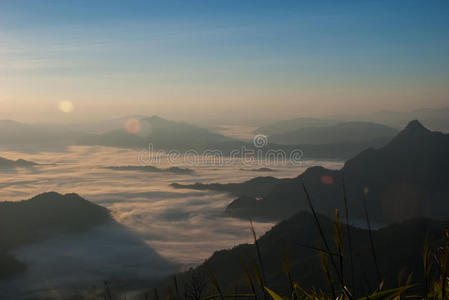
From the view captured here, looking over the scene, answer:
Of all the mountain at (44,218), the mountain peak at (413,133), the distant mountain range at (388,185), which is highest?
the mountain peak at (413,133)

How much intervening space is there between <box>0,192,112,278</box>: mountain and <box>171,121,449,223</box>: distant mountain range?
65.7m

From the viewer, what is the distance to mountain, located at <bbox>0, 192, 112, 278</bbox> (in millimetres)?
144750

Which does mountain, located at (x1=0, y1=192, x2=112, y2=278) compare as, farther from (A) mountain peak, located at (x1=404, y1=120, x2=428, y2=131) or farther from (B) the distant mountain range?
(A) mountain peak, located at (x1=404, y1=120, x2=428, y2=131)

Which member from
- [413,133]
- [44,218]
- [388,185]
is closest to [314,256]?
[388,185]

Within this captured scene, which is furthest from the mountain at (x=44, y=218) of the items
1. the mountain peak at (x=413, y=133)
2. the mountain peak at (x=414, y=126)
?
the mountain peak at (x=414, y=126)

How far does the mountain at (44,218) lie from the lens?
145 m

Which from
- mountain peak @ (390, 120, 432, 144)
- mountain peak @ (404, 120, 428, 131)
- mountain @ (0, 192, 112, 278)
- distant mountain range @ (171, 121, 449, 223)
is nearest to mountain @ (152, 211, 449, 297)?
distant mountain range @ (171, 121, 449, 223)

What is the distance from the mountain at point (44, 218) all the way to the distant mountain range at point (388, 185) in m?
65.7

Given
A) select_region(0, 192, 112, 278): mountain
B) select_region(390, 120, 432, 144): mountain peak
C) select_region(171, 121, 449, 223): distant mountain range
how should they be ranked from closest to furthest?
select_region(171, 121, 449, 223): distant mountain range → select_region(0, 192, 112, 278): mountain → select_region(390, 120, 432, 144): mountain peak

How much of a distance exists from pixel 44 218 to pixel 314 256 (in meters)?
135

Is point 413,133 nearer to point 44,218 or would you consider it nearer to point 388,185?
point 388,185

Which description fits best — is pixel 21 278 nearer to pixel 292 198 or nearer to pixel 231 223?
pixel 231 223

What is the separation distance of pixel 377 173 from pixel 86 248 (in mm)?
112638

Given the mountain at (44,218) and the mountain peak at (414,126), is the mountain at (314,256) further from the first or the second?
the mountain peak at (414,126)
